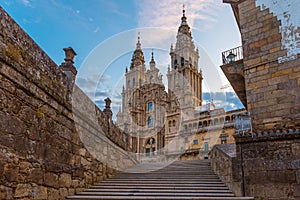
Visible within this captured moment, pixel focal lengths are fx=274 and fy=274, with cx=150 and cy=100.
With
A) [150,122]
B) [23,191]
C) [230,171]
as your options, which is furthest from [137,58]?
[23,191]

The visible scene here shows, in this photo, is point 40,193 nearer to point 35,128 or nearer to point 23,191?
point 23,191

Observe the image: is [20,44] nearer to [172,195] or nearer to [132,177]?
[172,195]

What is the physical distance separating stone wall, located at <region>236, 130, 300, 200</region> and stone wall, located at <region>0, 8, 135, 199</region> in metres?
3.51

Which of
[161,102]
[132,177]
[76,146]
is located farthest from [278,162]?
[161,102]

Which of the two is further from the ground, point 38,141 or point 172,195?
point 38,141

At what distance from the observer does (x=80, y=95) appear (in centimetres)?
646

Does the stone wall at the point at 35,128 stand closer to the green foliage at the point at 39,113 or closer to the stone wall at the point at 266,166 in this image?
the green foliage at the point at 39,113

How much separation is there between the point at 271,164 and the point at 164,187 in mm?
2315

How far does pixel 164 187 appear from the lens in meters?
6.14

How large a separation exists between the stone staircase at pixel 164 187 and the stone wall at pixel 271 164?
543mm

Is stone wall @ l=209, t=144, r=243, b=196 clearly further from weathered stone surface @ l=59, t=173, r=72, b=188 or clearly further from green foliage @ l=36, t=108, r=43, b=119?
green foliage @ l=36, t=108, r=43, b=119

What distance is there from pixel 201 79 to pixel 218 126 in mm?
19979

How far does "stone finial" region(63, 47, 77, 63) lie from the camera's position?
5.92 metres

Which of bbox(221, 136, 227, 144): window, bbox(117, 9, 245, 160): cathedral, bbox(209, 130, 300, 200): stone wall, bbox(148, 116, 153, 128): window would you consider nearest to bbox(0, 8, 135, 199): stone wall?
bbox(209, 130, 300, 200): stone wall
